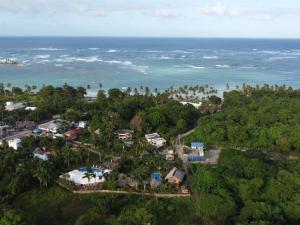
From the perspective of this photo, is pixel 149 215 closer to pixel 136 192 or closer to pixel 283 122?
pixel 136 192

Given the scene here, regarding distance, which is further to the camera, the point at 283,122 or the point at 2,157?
the point at 283,122

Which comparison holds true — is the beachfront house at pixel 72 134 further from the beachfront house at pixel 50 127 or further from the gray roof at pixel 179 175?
the gray roof at pixel 179 175

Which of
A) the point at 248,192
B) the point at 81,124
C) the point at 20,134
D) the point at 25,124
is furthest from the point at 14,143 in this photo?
the point at 248,192

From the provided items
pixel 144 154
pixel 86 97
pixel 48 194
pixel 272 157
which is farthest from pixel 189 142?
pixel 86 97

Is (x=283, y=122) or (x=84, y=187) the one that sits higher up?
(x=283, y=122)

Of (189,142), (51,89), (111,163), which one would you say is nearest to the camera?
(111,163)

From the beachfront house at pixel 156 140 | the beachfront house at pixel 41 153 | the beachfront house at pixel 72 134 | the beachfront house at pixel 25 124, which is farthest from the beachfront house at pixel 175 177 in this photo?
the beachfront house at pixel 25 124

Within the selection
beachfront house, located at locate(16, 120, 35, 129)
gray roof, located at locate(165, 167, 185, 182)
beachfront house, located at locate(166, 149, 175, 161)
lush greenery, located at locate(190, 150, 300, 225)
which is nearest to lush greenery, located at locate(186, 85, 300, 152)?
beachfront house, located at locate(166, 149, 175, 161)

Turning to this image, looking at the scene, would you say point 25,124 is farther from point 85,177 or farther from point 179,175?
point 179,175
